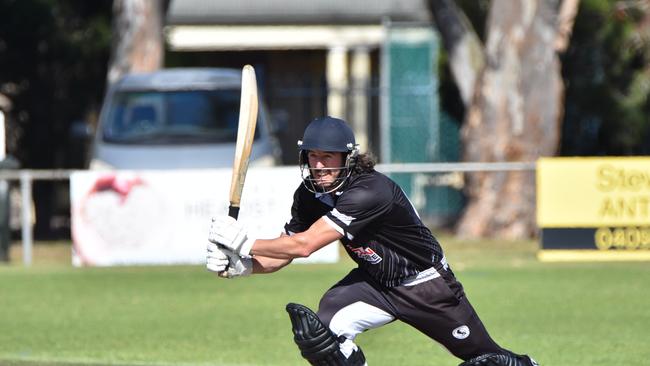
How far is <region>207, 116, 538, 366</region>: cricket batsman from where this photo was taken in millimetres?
6648

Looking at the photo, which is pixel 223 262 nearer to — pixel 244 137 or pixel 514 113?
pixel 244 137

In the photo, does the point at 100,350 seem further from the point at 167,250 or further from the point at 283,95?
the point at 283,95

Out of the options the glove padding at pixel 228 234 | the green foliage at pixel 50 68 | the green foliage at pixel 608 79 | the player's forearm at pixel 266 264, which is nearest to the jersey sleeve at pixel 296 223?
the player's forearm at pixel 266 264

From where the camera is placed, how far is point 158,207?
15.8 m

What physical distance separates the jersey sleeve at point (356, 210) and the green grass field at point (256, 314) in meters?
2.93

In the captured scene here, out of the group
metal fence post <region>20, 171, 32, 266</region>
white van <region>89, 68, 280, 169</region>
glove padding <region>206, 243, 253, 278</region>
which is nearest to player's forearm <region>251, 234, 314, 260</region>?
glove padding <region>206, 243, 253, 278</region>

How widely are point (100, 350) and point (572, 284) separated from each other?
5.70 metres

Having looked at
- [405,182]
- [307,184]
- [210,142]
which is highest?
[307,184]

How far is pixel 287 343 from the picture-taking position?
34.5 feet

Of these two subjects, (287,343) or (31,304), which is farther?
(31,304)

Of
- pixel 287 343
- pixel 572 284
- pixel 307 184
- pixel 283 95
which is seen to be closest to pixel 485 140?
pixel 572 284

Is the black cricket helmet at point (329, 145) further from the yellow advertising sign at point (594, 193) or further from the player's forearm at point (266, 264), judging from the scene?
the yellow advertising sign at point (594, 193)

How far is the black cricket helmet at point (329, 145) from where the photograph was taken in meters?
6.64

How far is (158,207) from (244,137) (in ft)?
30.4
